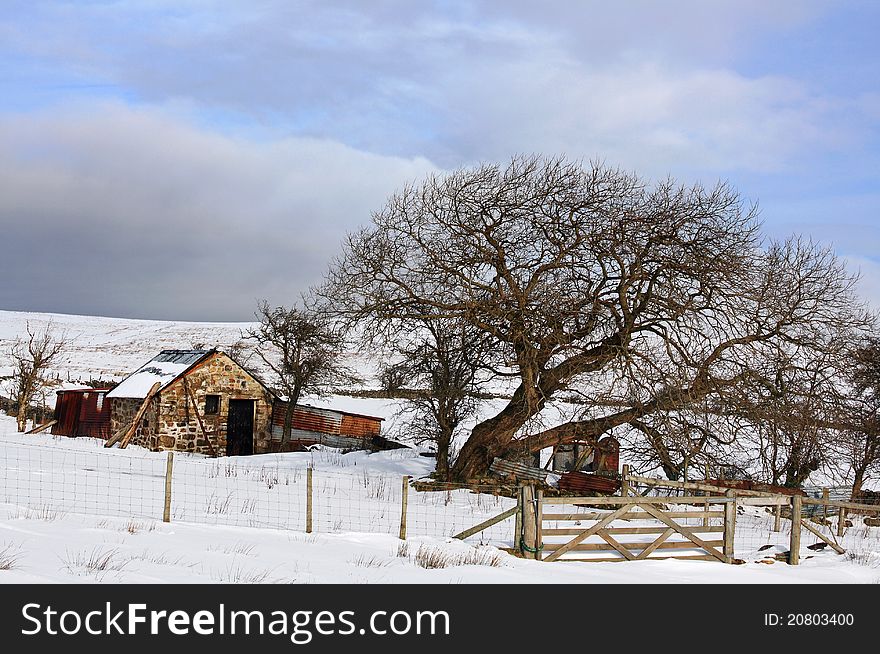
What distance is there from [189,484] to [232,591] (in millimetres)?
13189

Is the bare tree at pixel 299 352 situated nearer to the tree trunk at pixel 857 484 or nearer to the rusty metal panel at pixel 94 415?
the rusty metal panel at pixel 94 415

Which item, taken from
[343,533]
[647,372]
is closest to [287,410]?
[647,372]

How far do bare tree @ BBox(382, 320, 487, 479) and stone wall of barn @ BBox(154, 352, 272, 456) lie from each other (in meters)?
10.7

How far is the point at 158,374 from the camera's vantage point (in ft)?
111

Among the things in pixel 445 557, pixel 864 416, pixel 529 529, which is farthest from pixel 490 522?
pixel 864 416

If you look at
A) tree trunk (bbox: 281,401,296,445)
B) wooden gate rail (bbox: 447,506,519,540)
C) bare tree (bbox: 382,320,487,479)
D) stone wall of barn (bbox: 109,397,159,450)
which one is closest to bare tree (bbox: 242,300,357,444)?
tree trunk (bbox: 281,401,296,445)

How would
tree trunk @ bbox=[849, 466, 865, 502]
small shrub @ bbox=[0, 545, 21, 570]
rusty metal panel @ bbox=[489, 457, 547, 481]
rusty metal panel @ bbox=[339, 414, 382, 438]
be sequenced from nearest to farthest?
small shrub @ bbox=[0, 545, 21, 570] < rusty metal panel @ bbox=[489, 457, 547, 481] < tree trunk @ bbox=[849, 466, 865, 502] < rusty metal panel @ bbox=[339, 414, 382, 438]

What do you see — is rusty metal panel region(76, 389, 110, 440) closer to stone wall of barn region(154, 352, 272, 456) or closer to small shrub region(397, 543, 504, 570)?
stone wall of barn region(154, 352, 272, 456)

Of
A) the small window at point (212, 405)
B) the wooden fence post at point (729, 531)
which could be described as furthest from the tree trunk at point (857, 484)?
the small window at point (212, 405)

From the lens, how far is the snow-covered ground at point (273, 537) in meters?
9.57

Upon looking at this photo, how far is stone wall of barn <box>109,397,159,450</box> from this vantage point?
32469 millimetres

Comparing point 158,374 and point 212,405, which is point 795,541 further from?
point 158,374

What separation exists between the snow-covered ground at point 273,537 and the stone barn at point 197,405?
830 centimetres

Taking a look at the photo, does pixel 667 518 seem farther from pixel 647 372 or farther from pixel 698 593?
pixel 647 372
